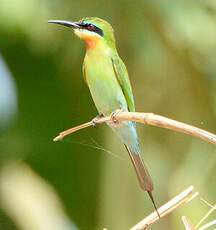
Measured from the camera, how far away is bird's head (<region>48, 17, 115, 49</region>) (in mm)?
1817

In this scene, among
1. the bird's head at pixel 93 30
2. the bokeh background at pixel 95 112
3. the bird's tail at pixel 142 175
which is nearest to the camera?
the bird's tail at pixel 142 175

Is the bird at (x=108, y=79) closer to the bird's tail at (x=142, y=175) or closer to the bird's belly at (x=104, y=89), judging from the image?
the bird's belly at (x=104, y=89)

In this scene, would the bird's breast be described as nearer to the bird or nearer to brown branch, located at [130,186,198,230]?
the bird

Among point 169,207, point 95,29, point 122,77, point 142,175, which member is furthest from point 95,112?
point 169,207

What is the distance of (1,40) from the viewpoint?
8.95ft

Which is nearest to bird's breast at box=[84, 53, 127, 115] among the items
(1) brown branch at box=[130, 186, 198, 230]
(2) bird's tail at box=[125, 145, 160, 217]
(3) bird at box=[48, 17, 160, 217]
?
(3) bird at box=[48, 17, 160, 217]

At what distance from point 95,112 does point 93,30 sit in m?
0.82

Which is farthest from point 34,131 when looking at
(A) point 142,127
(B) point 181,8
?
(B) point 181,8

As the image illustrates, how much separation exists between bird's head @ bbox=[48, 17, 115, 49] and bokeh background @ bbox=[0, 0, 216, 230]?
63 cm

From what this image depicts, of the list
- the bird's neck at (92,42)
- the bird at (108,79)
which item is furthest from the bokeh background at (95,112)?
the bird's neck at (92,42)

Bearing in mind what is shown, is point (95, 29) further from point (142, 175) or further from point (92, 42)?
point (142, 175)

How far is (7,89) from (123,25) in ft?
2.78

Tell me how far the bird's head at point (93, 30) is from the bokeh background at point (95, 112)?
0.63 meters

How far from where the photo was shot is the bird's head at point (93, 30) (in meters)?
1.82
